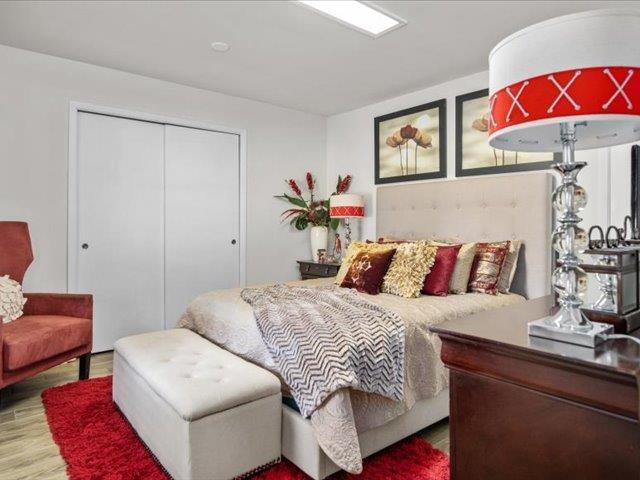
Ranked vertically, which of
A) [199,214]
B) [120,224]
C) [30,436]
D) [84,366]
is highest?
[199,214]

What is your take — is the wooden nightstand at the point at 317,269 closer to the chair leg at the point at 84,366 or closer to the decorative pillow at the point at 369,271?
the decorative pillow at the point at 369,271

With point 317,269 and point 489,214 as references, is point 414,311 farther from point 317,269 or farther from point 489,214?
point 317,269

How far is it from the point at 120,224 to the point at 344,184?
2.31 metres

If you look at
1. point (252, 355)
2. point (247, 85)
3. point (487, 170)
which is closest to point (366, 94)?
point (247, 85)

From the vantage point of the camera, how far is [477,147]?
3.50m

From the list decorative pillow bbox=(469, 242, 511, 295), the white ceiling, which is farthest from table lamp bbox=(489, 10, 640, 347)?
decorative pillow bbox=(469, 242, 511, 295)

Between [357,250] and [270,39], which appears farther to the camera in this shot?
[357,250]

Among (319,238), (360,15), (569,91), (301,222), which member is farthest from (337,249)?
(569,91)

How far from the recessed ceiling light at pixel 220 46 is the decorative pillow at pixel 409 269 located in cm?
A: 194

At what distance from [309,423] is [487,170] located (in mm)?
2606

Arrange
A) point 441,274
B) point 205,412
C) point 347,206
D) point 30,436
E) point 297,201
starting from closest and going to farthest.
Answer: point 205,412, point 30,436, point 441,274, point 347,206, point 297,201

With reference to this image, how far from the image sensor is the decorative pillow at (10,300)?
2.59 metres

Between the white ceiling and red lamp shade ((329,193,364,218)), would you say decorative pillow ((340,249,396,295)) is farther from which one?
the white ceiling

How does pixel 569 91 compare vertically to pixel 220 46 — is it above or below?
below
